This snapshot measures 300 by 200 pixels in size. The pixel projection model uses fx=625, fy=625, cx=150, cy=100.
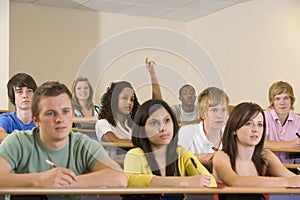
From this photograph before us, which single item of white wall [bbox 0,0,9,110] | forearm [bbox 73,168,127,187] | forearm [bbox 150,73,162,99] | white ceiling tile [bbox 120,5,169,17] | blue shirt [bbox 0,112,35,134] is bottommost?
forearm [bbox 73,168,127,187]

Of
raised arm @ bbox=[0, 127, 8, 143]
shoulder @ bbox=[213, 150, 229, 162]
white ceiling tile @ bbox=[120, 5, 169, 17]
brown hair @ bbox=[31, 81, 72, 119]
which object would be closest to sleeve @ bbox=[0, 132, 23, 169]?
brown hair @ bbox=[31, 81, 72, 119]

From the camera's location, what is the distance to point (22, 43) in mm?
7090

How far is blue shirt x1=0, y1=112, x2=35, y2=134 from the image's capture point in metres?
3.69

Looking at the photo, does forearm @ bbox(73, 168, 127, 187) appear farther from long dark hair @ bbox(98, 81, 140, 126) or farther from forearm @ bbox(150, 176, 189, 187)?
long dark hair @ bbox(98, 81, 140, 126)

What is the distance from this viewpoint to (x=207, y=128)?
365 cm

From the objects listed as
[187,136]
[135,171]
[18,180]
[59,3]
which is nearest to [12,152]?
[18,180]

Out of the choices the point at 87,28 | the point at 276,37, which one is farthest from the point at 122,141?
the point at 87,28

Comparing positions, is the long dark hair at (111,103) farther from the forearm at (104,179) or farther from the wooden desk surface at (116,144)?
the forearm at (104,179)

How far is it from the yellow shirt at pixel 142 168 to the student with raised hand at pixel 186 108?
1.02 meters

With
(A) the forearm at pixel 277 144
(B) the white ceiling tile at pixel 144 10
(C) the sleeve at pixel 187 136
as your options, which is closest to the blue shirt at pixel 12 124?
(C) the sleeve at pixel 187 136

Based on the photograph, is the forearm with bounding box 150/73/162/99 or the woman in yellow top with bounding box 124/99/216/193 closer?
the woman in yellow top with bounding box 124/99/216/193

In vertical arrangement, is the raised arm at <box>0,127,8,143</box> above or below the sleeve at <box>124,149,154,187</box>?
above

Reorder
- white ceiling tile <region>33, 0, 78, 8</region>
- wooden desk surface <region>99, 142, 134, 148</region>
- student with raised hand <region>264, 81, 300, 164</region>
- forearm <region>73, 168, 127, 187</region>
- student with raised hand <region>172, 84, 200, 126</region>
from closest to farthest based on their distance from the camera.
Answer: forearm <region>73, 168, 127, 187</region>, wooden desk surface <region>99, 142, 134, 148</region>, student with raised hand <region>172, 84, 200, 126</region>, student with raised hand <region>264, 81, 300, 164</region>, white ceiling tile <region>33, 0, 78, 8</region>

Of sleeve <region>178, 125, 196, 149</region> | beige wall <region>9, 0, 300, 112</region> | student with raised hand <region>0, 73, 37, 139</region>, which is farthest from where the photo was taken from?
beige wall <region>9, 0, 300, 112</region>
